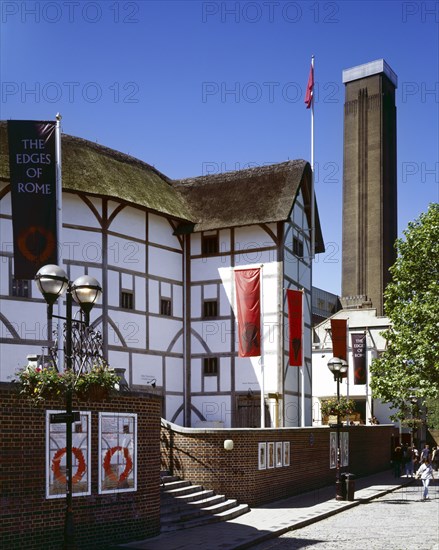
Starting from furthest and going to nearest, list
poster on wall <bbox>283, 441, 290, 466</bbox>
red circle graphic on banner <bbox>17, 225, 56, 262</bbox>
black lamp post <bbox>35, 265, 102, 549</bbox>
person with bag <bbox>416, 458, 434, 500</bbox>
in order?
person with bag <bbox>416, 458, 434, 500</bbox> → poster on wall <bbox>283, 441, 290, 466</bbox> → red circle graphic on banner <bbox>17, 225, 56, 262</bbox> → black lamp post <bbox>35, 265, 102, 549</bbox>

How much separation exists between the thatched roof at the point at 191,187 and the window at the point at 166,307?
3.36 meters

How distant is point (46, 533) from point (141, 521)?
3158 millimetres

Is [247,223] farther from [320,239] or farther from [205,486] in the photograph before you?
[205,486]

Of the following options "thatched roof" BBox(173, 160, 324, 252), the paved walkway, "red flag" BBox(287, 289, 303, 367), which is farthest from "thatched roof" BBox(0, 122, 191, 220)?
the paved walkway

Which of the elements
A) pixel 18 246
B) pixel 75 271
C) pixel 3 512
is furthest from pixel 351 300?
pixel 3 512

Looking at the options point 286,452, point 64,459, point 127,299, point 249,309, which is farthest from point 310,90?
point 64,459

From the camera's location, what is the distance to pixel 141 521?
17.5m

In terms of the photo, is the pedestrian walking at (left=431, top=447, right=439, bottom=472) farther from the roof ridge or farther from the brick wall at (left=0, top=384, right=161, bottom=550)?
the brick wall at (left=0, top=384, right=161, bottom=550)

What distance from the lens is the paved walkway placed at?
1688 centimetres

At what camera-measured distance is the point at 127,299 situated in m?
31.1

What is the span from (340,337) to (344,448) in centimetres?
502

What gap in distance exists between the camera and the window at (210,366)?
3375cm

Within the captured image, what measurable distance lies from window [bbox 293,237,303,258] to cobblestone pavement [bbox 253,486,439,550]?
12.5 metres

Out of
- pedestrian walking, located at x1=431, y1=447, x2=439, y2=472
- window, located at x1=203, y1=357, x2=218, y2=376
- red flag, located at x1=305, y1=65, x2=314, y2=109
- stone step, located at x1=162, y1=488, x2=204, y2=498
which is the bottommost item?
pedestrian walking, located at x1=431, y1=447, x2=439, y2=472
